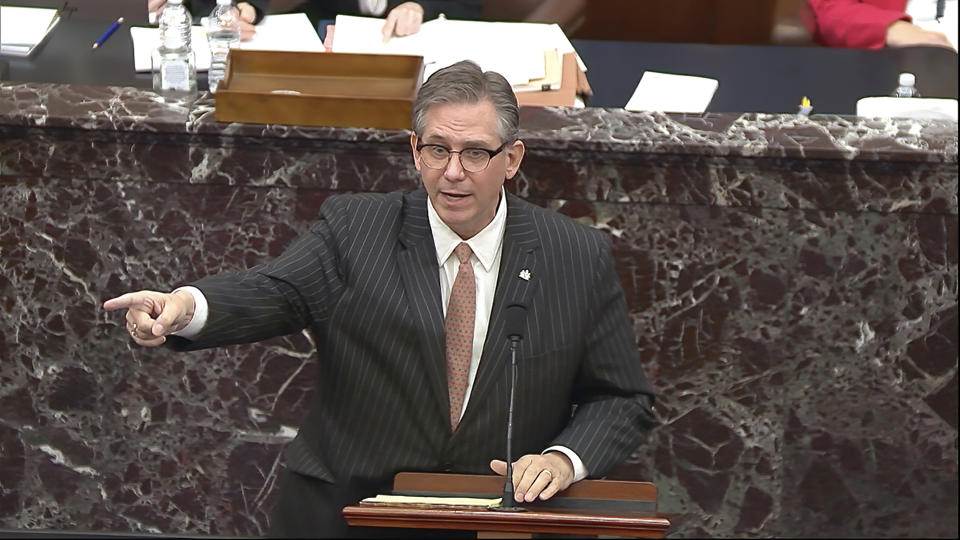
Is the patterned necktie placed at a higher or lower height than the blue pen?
lower

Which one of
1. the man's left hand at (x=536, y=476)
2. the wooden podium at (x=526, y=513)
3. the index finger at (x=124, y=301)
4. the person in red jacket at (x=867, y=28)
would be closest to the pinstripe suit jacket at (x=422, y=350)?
the man's left hand at (x=536, y=476)

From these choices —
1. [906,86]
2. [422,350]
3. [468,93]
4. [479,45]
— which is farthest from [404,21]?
[422,350]

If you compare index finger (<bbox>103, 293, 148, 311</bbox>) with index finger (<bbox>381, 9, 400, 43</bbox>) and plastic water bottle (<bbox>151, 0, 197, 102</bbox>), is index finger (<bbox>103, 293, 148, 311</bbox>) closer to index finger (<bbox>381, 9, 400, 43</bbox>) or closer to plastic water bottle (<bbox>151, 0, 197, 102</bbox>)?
plastic water bottle (<bbox>151, 0, 197, 102</bbox>)

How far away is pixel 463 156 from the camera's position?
2463 millimetres

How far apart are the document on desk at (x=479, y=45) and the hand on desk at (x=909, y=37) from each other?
1.11m

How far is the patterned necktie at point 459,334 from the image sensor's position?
257cm

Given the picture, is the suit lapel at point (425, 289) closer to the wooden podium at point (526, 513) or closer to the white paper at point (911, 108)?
the wooden podium at point (526, 513)

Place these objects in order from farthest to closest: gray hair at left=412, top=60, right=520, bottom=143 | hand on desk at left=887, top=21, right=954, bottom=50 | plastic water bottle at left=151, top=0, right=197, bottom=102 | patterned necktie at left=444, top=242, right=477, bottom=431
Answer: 1. hand on desk at left=887, top=21, right=954, bottom=50
2. plastic water bottle at left=151, top=0, right=197, bottom=102
3. patterned necktie at left=444, top=242, right=477, bottom=431
4. gray hair at left=412, top=60, right=520, bottom=143

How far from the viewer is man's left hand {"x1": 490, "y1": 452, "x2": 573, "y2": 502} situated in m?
2.27

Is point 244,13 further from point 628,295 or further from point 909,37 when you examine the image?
point 909,37

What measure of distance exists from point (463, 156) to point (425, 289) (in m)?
0.27

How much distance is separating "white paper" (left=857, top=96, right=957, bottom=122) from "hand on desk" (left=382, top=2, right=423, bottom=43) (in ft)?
4.12

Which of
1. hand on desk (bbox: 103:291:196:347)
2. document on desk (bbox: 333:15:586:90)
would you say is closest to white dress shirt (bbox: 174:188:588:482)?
hand on desk (bbox: 103:291:196:347)

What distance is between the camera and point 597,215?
10.7 feet
